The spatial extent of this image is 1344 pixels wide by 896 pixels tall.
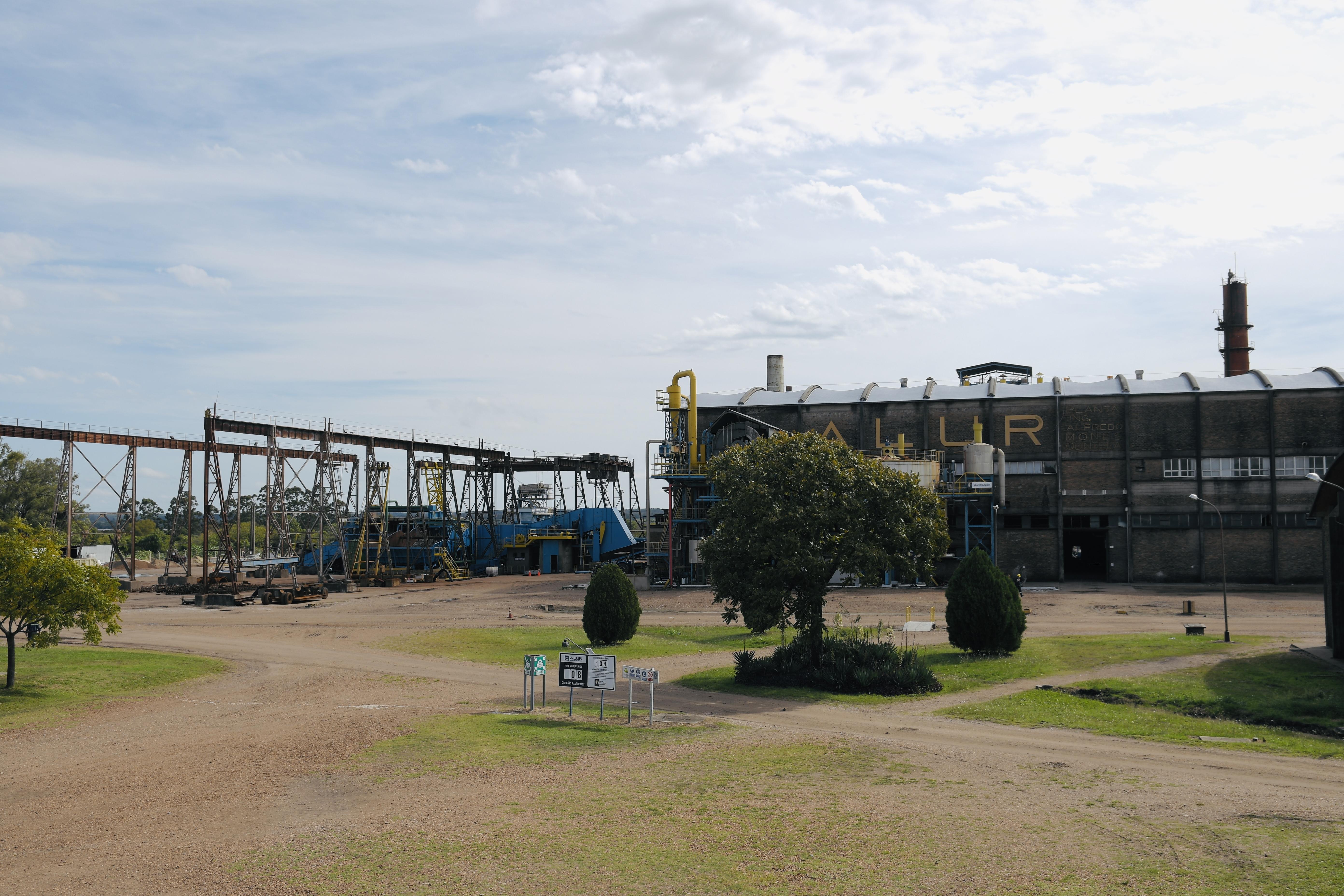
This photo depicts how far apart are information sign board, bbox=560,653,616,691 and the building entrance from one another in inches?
1938

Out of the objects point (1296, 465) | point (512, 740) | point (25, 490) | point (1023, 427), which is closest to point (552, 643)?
point (512, 740)

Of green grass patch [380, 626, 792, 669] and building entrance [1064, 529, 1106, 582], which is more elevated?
building entrance [1064, 529, 1106, 582]

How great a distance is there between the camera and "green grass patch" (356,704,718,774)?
1752 centimetres

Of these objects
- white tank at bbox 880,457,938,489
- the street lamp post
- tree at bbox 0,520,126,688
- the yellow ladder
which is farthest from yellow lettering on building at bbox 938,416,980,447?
tree at bbox 0,520,126,688

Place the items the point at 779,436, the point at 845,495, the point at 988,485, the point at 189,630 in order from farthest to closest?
1. the point at 988,485
2. the point at 189,630
3. the point at 779,436
4. the point at 845,495

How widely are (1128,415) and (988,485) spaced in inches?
428

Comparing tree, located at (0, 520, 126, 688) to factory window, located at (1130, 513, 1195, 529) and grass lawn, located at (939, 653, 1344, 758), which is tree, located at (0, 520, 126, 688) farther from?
factory window, located at (1130, 513, 1195, 529)

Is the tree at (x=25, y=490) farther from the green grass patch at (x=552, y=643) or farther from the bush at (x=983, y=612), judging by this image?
the bush at (x=983, y=612)

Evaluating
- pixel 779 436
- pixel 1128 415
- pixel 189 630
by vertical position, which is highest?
pixel 1128 415

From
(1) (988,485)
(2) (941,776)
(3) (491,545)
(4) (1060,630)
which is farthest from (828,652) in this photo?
(3) (491,545)

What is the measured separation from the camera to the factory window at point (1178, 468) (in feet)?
195

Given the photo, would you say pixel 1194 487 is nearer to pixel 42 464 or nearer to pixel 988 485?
pixel 988 485

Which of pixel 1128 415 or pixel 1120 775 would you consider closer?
pixel 1120 775

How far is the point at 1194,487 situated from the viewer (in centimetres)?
5925
